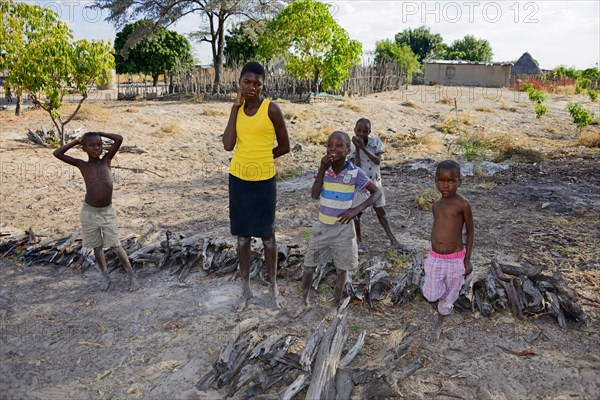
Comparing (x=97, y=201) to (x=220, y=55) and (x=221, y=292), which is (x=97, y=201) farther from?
(x=220, y=55)

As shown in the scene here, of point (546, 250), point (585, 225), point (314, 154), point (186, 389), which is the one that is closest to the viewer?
point (186, 389)

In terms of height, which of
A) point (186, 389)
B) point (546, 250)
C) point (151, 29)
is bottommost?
point (186, 389)

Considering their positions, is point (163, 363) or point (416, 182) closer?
point (163, 363)

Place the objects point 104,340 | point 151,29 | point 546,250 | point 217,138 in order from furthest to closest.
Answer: point 151,29 < point 217,138 < point 546,250 < point 104,340

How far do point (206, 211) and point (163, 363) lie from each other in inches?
142

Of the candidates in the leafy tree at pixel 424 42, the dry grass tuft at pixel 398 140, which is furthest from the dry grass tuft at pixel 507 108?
the leafy tree at pixel 424 42

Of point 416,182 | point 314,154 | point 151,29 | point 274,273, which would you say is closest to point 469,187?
point 416,182

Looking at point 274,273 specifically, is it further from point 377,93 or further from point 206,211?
point 377,93

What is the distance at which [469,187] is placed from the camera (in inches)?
299

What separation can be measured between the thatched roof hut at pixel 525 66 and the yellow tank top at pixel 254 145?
1850 inches

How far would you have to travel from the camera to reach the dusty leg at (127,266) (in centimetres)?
405

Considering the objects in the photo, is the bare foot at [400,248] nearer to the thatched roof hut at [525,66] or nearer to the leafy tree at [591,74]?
the leafy tree at [591,74]

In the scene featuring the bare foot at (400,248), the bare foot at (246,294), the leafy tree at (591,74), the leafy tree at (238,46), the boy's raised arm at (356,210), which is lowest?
the bare foot at (246,294)

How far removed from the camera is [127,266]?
162 inches
